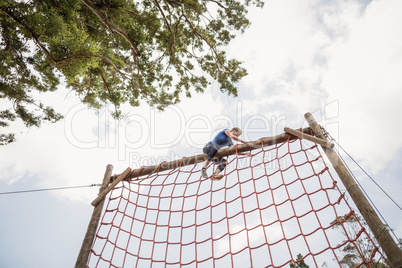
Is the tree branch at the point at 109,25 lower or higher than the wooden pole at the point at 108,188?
higher

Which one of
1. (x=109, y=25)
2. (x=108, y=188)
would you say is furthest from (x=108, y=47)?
(x=108, y=188)

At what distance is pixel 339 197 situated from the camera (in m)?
1.98

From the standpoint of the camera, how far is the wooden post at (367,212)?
5.02 ft

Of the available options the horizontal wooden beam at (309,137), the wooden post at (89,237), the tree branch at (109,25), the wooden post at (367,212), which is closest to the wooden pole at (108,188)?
the wooden post at (89,237)

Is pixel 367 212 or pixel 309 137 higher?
pixel 309 137

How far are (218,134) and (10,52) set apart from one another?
4713 mm

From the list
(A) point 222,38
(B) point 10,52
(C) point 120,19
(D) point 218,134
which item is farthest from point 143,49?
(D) point 218,134

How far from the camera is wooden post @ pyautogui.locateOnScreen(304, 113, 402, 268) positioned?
5.02 ft

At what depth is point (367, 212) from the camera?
1779mm

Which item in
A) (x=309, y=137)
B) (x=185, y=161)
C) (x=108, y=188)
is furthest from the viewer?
(x=185, y=161)

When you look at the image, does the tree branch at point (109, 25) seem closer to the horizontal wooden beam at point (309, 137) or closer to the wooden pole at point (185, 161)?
the wooden pole at point (185, 161)

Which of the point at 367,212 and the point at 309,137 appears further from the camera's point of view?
the point at 309,137

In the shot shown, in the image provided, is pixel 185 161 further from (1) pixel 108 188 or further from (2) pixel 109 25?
(2) pixel 109 25

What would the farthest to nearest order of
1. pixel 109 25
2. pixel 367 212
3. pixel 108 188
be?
pixel 109 25
pixel 108 188
pixel 367 212
